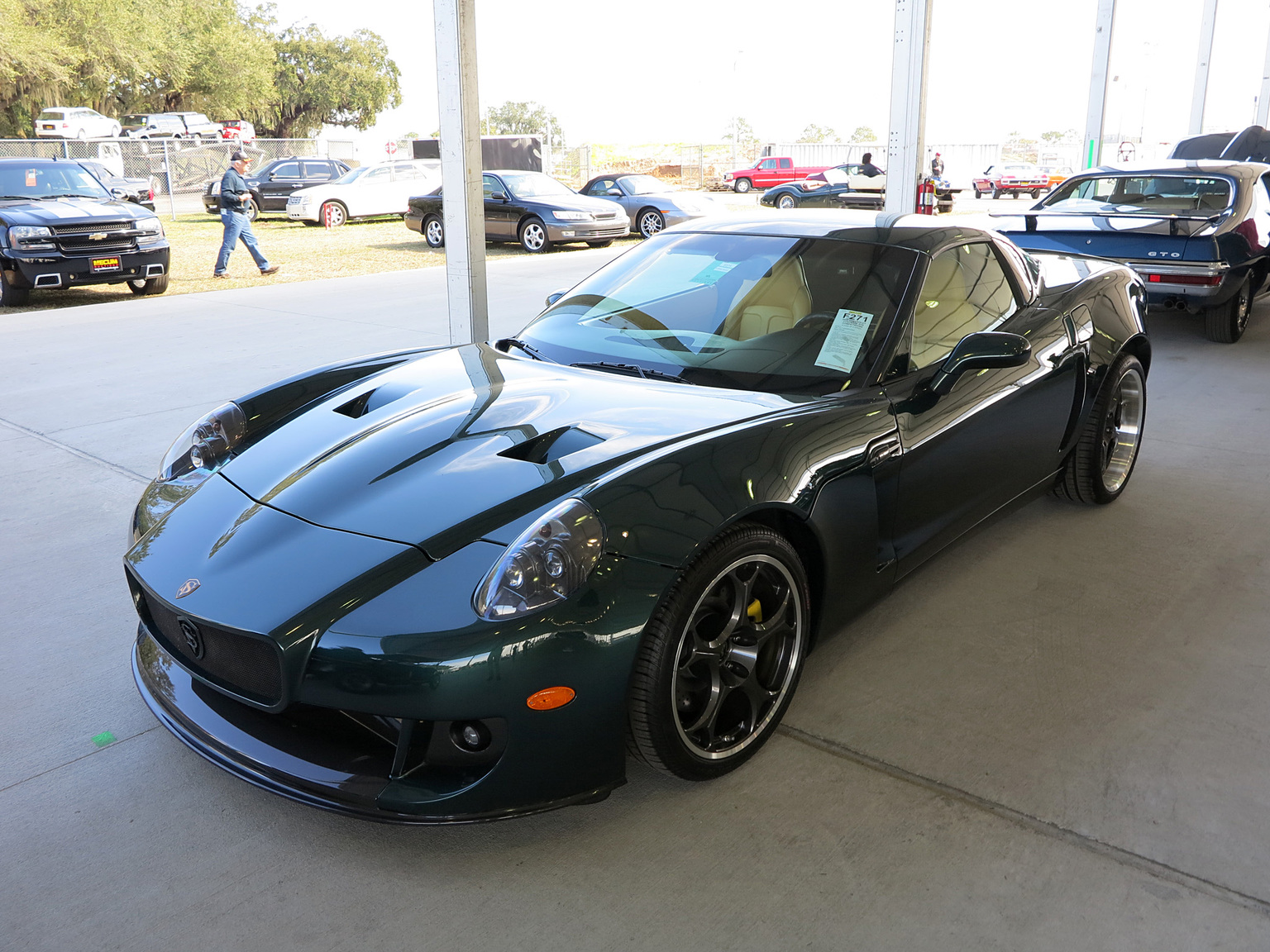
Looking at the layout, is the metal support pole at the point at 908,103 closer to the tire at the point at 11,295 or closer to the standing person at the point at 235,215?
the standing person at the point at 235,215

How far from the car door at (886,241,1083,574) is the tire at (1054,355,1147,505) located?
0.29 metres

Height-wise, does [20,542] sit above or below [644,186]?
below

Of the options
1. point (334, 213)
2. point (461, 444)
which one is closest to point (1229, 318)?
point (461, 444)

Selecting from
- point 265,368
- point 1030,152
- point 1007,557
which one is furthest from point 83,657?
point 1030,152

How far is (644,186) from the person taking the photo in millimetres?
18766

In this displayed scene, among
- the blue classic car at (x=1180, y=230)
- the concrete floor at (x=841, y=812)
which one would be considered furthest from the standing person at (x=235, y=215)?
the concrete floor at (x=841, y=812)

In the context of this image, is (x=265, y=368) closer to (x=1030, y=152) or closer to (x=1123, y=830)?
(x=1123, y=830)

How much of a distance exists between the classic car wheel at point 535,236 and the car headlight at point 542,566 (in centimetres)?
1429

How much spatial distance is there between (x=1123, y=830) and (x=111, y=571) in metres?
3.44

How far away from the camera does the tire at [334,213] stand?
67.7ft

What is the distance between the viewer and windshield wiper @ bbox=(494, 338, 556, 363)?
3391 mm

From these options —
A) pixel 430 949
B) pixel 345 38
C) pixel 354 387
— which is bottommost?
pixel 430 949

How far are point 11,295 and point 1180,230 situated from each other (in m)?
11.2

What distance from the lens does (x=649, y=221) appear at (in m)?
18.1
